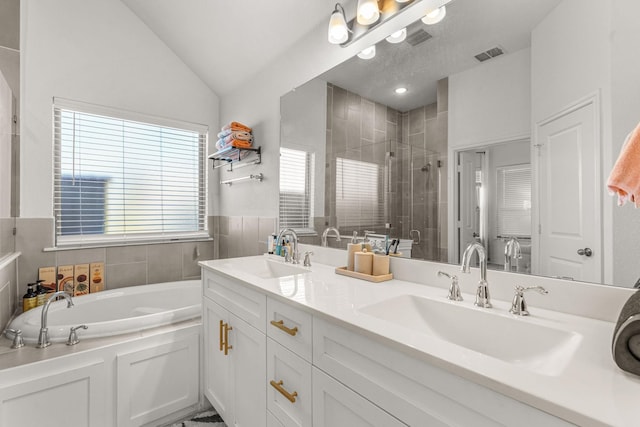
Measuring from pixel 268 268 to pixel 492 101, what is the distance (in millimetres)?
1458

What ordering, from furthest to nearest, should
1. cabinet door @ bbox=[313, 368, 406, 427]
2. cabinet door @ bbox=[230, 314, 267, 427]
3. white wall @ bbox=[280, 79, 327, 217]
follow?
white wall @ bbox=[280, 79, 327, 217]
cabinet door @ bbox=[230, 314, 267, 427]
cabinet door @ bbox=[313, 368, 406, 427]

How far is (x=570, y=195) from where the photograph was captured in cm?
89

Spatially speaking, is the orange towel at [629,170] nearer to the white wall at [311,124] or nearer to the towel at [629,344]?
the towel at [629,344]

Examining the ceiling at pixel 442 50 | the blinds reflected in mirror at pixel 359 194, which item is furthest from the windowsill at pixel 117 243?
the ceiling at pixel 442 50

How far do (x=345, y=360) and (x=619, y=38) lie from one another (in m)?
1.16

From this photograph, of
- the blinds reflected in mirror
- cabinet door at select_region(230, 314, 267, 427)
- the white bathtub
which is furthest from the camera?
the white bathtub

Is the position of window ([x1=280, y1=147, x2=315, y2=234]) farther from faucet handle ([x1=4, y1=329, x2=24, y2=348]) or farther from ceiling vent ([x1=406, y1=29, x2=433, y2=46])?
faucet handle ([x1=4, y1=329, x2=24, y2=348])

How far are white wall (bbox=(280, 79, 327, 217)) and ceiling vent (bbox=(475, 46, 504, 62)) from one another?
2.93 ft

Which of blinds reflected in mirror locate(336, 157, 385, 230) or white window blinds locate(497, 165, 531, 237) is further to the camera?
blinds reflected in mirror locate(336, 157, 385, 230)

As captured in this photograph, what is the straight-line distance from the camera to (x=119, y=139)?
8.21ft

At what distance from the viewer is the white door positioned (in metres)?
0.84

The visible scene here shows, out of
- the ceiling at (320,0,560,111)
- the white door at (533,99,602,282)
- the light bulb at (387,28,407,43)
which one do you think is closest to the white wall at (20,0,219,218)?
the ceiling at (320,0,560,111)

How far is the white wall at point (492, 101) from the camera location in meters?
0.98

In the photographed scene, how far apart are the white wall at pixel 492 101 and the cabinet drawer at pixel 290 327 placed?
0.88 metres
